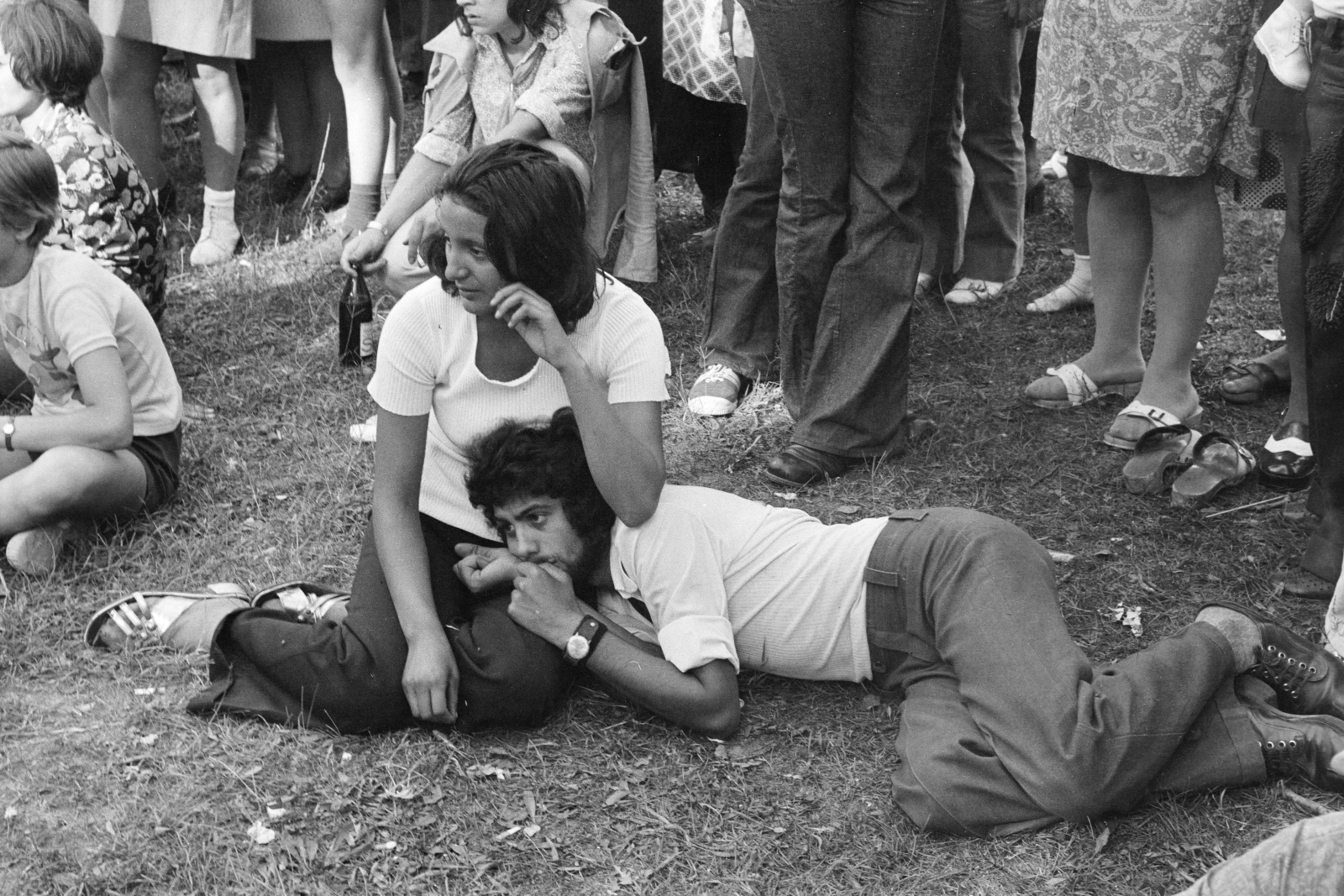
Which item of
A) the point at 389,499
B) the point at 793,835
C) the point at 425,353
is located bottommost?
the point at 793,835

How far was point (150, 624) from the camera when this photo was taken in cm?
285

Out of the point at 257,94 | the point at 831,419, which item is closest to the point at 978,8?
the point at 831,419

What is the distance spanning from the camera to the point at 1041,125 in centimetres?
358

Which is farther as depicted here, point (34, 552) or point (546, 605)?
point (34, 552)

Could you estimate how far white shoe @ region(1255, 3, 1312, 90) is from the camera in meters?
2.85

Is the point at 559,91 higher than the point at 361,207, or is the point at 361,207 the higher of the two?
the point at 559,91

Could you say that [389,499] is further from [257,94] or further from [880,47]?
[257,94]

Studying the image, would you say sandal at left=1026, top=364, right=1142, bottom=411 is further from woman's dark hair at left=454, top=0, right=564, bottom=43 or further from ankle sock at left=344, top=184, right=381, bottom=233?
ankle sock at left=344, top=184, right=381, bottom=233

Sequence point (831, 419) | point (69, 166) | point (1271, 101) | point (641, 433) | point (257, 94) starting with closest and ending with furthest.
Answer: point (641, 433) < point (1271, 101) < point (831, 419) < point (69, 166) < point (257, 94)

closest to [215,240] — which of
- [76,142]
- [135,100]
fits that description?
[135,100]

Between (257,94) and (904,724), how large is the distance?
4.78 m

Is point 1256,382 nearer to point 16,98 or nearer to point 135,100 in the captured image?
point 16,98

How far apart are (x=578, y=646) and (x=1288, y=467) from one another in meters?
1.77

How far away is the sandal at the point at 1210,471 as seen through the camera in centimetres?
320
